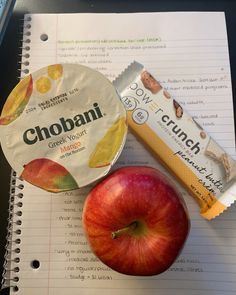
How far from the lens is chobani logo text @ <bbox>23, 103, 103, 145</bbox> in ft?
1.51

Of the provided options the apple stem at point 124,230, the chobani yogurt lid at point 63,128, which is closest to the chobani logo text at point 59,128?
the chobani yogurt lid at point 63,128

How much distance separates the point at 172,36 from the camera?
1.85 ft

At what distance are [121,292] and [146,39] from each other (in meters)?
0.36

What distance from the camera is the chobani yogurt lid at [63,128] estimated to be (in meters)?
0.45

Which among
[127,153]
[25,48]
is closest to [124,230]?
[127,153]

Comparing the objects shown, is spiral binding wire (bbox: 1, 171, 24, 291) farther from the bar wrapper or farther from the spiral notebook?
the bar wrapper

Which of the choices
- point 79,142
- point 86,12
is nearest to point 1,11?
point 86,12

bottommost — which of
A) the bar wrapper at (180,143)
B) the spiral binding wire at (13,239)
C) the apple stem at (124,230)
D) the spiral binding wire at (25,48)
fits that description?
the spiral binding wire at (13,239)

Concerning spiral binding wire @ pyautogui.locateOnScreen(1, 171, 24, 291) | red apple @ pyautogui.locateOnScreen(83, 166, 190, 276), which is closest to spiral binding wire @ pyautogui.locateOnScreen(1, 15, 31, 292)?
spiral binding wire @ pyautogui.locateOnScreen(1, 171, 24, 291)

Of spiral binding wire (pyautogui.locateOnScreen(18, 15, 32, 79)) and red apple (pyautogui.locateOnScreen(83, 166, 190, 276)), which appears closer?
red apple (pyautogui.locateOnScreen(83, 166, 190, 276))

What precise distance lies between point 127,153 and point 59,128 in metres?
0.11

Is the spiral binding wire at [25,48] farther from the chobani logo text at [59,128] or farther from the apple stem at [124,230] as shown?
the apple stem at [124,230]

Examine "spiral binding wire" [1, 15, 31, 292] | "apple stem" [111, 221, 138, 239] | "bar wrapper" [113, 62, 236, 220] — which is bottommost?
"spiral binding wire" [1, 15, 31, 292]

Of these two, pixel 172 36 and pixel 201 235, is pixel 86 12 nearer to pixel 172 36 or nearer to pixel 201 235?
pixel 172 36
